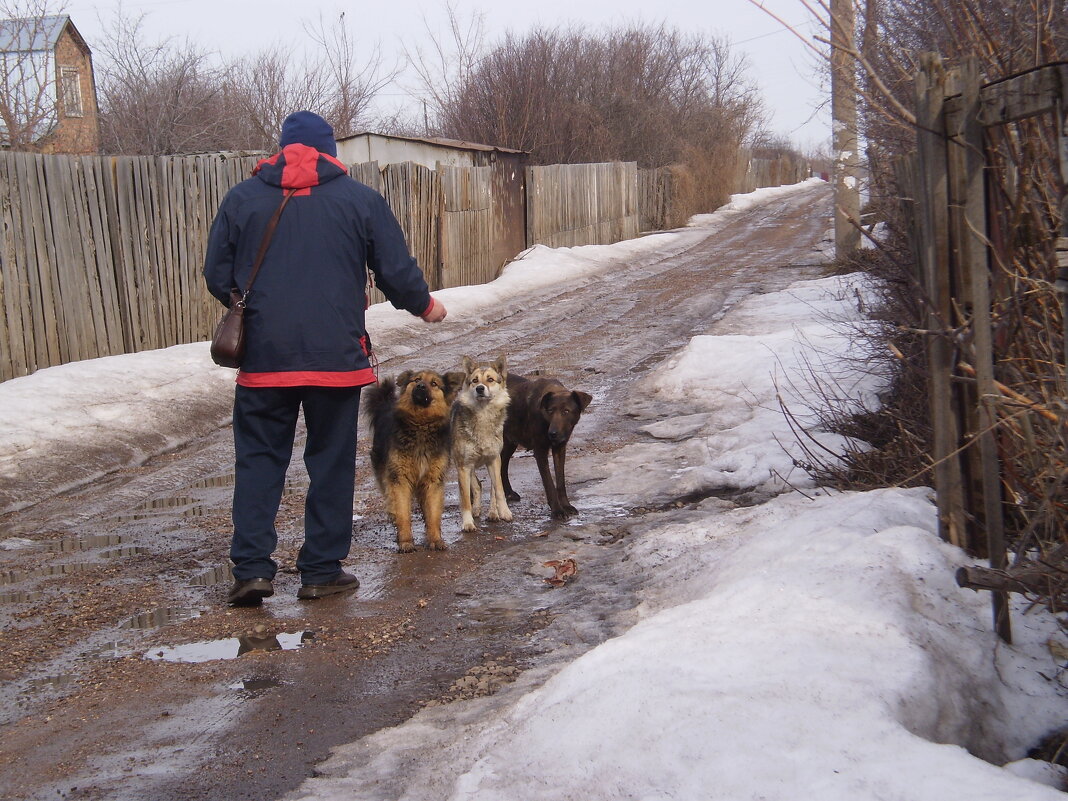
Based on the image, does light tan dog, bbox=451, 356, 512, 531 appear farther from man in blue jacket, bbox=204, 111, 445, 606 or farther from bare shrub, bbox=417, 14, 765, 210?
bare shrub, bbox=417, 14, 765, 210

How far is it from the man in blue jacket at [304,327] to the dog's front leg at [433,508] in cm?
75

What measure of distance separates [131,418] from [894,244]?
6.46m

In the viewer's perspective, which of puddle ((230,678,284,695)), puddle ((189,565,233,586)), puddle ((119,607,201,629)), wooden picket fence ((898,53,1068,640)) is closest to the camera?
wooden picket fence ((898,53,1068,640))

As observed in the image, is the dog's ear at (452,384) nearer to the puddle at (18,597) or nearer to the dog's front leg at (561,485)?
the dog's front leg at (561,485)

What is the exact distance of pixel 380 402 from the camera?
254 inches

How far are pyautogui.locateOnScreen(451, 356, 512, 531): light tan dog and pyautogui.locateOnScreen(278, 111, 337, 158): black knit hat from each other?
1877 millimetres

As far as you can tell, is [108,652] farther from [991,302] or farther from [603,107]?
[603,107]

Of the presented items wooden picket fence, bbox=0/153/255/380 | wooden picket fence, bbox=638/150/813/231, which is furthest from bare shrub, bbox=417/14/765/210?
wooden picket fence, bbox=0/153/255/380

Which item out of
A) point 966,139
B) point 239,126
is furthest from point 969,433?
point 239,126

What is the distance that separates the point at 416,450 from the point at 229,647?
5.92 ft

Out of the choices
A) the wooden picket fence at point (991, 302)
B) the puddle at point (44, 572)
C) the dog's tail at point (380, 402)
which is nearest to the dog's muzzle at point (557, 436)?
the dog's tail at point (380, 402)

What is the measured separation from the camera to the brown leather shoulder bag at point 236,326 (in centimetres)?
512

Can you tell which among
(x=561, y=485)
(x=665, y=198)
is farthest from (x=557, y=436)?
(x=665, y=198)

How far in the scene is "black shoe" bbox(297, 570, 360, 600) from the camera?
5.33 m
